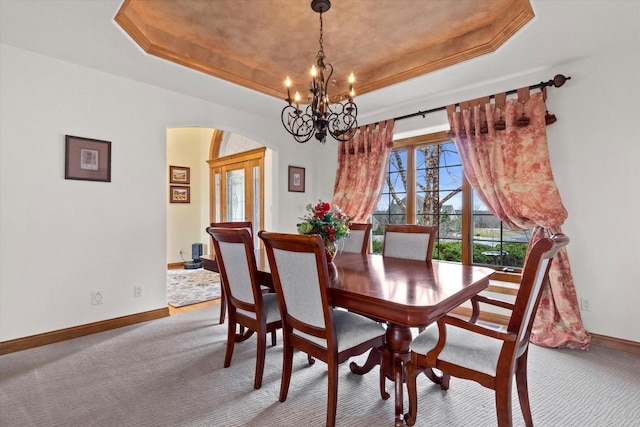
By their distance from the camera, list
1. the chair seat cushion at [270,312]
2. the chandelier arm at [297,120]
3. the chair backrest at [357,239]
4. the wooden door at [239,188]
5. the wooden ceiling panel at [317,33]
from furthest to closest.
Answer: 1. the wooden door at [239,188]
2. the chair backrest at [357,239]
3. the chandelier arm at [297,120]
4. the wooden ceiling panel at [317,33]
5. the chair seat cushion at [270,312]

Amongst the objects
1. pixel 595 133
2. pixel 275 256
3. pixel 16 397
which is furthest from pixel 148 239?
pixel 595 133

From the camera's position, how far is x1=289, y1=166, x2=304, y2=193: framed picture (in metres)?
4.68

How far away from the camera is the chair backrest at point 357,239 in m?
3.14

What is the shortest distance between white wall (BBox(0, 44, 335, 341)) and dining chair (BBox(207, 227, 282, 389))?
58.9 inches

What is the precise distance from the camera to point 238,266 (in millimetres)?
2049

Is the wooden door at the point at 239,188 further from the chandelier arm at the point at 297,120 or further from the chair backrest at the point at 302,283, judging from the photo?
the chair backrest at the point at 302,283

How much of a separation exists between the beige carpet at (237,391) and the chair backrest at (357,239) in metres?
1.23

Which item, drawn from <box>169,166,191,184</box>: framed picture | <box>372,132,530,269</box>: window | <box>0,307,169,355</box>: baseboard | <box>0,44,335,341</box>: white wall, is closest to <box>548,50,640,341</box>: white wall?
<box>372,132,530,269</box>: window

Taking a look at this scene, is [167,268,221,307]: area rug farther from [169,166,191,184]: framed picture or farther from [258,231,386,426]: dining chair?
[258,231,386,426]: dining chair

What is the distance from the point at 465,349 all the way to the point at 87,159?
133 inches

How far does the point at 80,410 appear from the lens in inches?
69.5

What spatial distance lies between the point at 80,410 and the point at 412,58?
3732 millimetres

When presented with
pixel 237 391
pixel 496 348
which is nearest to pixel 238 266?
pixel 237 391

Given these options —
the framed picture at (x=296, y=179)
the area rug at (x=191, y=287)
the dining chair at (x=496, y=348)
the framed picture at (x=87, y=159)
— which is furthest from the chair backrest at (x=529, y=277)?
the framed picture at (x=296, y=179)
